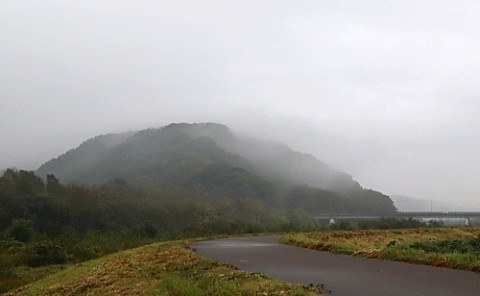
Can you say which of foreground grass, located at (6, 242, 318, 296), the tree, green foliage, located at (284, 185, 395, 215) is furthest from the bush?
green foliage, located at (284, 185, 395, 215)

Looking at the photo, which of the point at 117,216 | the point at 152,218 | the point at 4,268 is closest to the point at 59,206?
the point at 117,216

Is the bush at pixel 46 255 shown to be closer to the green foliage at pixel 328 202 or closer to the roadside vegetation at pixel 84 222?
the roadside vegetation at pixel 84 222

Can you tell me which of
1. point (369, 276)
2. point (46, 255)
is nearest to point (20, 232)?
point (46, 255)

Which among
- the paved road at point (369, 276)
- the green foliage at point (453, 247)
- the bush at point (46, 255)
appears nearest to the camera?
the paved road at point (369, 276)

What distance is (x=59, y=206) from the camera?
8375 cm

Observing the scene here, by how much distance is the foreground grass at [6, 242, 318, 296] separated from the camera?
10758mm

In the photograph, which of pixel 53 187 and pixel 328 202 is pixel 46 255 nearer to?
pixel 53 187

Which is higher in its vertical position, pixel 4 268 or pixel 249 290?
pixel 249 290

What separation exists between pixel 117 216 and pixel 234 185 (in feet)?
286

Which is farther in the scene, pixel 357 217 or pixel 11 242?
pixel 357 217

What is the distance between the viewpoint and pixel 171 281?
12.1 meters

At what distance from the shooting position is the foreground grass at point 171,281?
35.3ft

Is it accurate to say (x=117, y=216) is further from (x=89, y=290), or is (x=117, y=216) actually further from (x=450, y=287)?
(x=450, y=287)

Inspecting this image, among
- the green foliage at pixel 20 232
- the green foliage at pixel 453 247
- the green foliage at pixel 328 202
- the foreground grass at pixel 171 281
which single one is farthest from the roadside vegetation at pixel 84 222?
the green foliage at pixel 328 202
